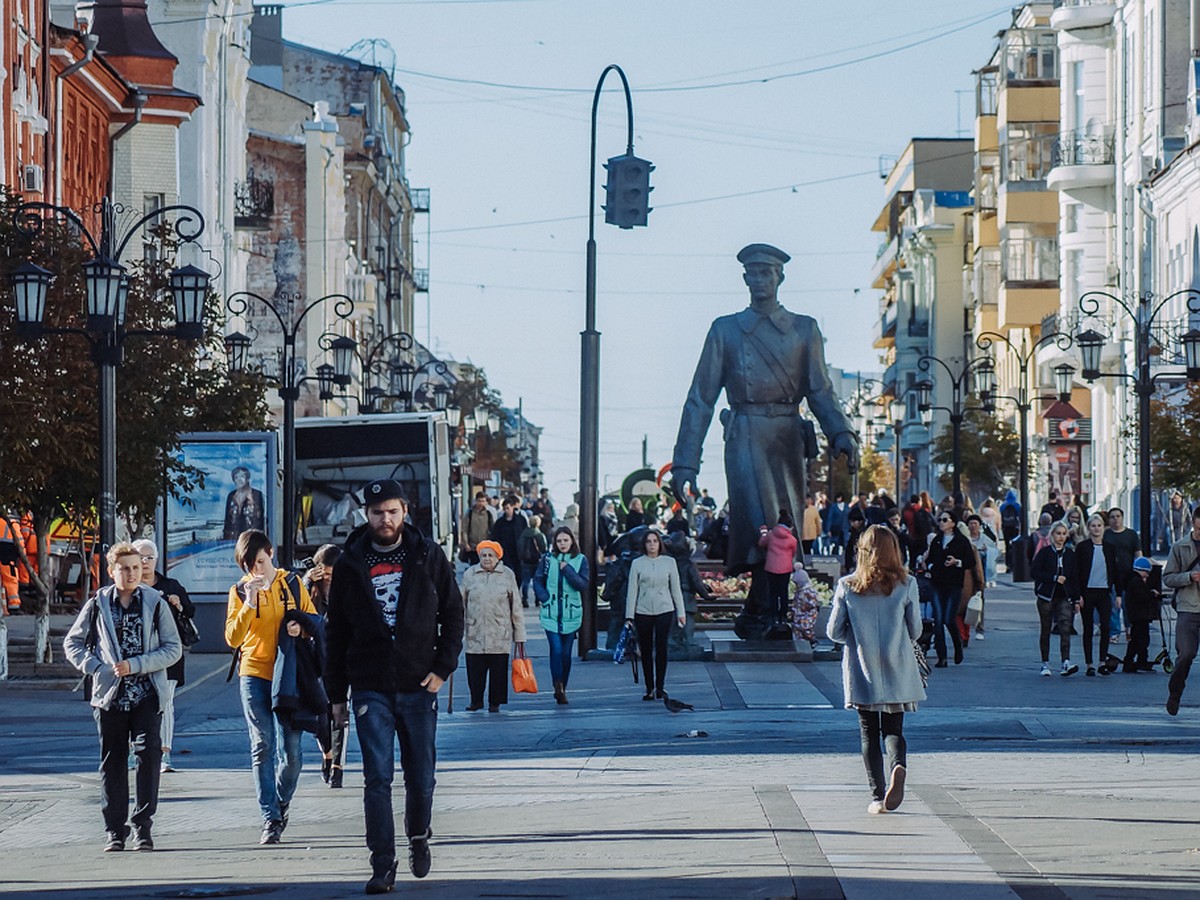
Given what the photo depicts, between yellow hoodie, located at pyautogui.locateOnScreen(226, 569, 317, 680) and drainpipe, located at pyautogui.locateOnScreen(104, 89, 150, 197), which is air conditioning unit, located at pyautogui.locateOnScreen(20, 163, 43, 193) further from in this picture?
yellow hoodie, located at pyautogui.locateOnScreen(226, 569, 317, 680)

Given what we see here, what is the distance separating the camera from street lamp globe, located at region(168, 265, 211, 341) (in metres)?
24.3

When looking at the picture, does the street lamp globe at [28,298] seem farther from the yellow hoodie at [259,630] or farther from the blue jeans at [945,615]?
the yellow hoodie at [259,630]

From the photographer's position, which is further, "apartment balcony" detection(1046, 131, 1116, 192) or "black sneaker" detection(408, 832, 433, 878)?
"apartment balcony" detection(1046, 131, 1116, 192)

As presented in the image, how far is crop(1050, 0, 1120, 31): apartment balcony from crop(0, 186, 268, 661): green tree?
35953mm

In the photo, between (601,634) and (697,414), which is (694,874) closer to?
(697,414)

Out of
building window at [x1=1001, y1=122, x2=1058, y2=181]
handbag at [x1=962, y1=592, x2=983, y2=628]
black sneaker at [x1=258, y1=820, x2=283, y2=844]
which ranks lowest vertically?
black sneaker at [x1=258, y1=820, x2=283, y2=844]

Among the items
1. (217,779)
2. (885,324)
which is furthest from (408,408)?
(885,324)

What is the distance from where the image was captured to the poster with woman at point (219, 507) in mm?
30531

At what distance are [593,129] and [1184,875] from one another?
752 inches

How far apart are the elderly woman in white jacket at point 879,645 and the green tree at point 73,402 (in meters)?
12.6

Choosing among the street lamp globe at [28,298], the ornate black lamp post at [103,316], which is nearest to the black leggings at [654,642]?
the ornate black lamp post at [103,316]

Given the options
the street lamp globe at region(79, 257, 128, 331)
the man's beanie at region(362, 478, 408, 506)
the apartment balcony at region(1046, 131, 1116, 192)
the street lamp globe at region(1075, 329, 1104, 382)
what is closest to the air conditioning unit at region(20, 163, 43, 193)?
the street lamp globe at region(1075, 329, 1104, 382)

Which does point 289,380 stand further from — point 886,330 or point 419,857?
point 886,330

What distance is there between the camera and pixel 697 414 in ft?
83.8
